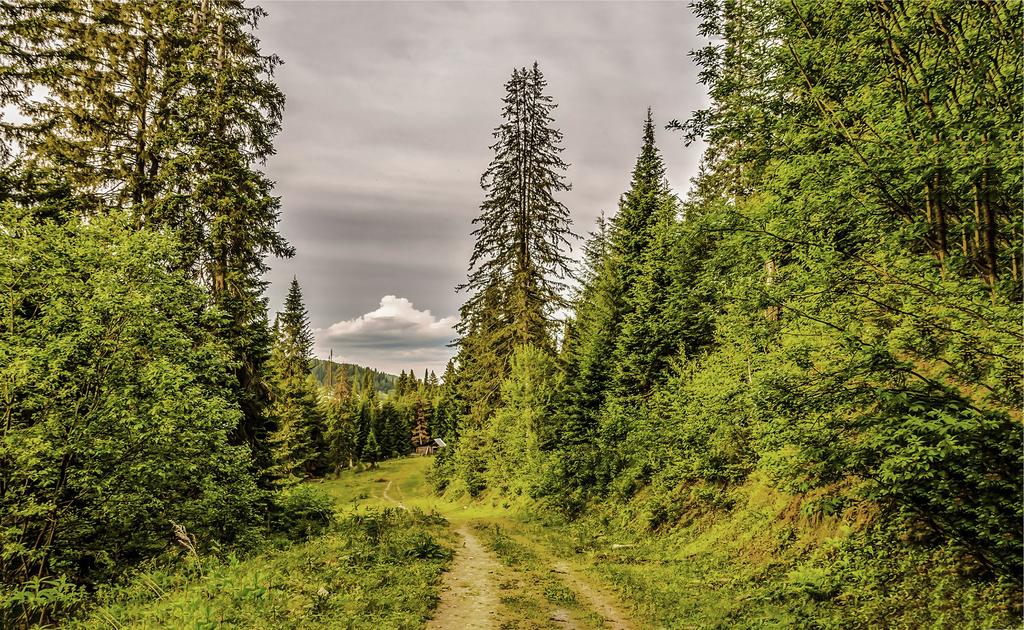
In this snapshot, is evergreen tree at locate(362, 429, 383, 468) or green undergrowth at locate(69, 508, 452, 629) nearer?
green undergrowth at locate(69, 508, 452, 629)

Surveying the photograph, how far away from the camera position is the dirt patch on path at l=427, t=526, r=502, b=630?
345 inches

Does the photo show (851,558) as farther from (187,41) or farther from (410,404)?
(410,404)

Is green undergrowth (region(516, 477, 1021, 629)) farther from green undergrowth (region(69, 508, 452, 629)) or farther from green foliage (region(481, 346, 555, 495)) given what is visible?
green foliage (region(481, 346, 555, 495))

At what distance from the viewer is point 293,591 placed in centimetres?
920

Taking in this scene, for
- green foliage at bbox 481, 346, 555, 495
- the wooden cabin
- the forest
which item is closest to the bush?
the forest

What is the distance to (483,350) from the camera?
2942 centimetres

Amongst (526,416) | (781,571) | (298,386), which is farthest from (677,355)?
(298,386)

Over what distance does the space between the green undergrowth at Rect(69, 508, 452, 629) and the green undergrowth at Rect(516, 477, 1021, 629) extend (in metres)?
4.71

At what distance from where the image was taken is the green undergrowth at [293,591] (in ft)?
25.4

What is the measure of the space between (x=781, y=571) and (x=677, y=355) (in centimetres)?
1120

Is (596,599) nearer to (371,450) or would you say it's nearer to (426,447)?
(371,450)

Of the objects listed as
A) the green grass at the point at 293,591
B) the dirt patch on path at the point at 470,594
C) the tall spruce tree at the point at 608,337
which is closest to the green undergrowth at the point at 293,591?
the green grass at the point at 293,591

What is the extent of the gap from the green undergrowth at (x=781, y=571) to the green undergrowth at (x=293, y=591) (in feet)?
15.5

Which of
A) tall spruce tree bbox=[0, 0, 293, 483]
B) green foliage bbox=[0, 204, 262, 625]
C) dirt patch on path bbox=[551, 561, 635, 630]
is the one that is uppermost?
tall spruce tree bbox=[0, 0, 293, 483]
